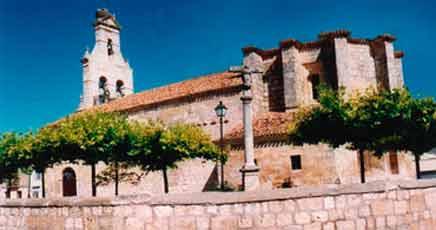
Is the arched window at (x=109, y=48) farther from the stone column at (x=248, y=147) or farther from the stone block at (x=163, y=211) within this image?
the stone block at (x=163, y=211)

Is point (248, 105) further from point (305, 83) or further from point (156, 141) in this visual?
point (305, 83)

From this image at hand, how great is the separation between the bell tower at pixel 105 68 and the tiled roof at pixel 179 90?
6.89 metres

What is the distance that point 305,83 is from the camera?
25.9m

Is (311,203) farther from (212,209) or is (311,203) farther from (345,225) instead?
(212,209)

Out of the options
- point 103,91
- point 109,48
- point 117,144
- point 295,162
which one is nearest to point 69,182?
point 103,91

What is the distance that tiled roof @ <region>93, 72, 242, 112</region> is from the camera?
87.5 feet

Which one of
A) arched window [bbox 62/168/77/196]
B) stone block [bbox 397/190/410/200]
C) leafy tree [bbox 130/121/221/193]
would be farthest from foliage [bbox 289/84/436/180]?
arched window [bbox 62/168/77/196]

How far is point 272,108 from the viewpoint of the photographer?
26.0m

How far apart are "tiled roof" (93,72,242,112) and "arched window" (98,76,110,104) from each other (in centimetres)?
689

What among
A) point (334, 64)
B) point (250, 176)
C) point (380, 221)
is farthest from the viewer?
point (334, 64)

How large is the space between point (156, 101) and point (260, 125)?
8.69 meters

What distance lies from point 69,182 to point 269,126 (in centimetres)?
1693

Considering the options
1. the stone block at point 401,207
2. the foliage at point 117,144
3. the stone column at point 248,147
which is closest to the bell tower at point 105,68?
the foliage at point 117,144

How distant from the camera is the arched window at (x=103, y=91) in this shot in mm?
40513
